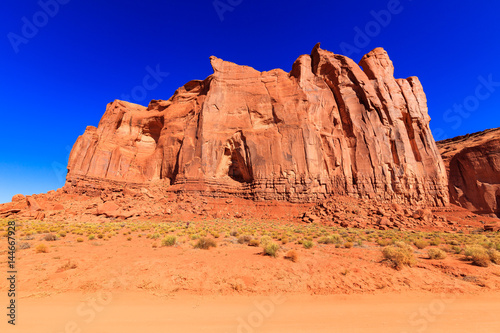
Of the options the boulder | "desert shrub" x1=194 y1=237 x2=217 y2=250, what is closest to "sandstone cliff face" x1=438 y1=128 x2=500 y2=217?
"desert shrub" x1=194 y1=237 x2=217 y2=250

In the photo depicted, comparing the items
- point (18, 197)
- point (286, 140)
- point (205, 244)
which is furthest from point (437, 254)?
point (18, 197)

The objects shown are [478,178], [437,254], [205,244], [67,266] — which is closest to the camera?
[67,266]

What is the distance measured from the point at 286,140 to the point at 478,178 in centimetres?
3260

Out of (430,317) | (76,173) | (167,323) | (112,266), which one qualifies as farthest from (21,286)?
(76,173)

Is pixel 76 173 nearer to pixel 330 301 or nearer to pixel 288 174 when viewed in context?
pixel 288 174

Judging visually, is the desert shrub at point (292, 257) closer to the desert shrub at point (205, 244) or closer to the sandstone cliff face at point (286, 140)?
the desert shrub at point (205, 244)

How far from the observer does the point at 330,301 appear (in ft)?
17.9

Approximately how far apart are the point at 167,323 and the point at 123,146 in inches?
1768

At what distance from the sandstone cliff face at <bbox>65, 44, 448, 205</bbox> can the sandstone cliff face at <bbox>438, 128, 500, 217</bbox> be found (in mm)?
5619

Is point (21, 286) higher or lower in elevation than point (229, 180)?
lower

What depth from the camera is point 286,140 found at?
1420 inches

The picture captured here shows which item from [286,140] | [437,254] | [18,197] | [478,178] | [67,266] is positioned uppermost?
[286,140]

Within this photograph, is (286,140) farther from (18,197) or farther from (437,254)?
(18,197)

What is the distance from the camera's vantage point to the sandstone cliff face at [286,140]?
34.3 metres
